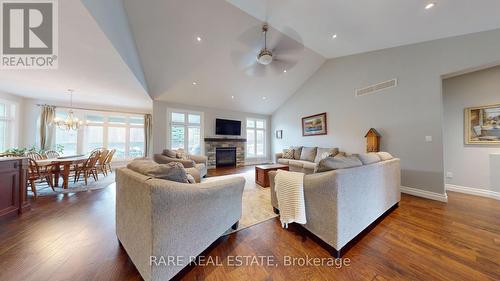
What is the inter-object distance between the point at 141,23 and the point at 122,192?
347 cm

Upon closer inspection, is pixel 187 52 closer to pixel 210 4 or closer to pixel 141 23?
pixel 141 23

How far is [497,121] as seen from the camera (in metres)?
3.02

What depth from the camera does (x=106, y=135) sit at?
613 cm

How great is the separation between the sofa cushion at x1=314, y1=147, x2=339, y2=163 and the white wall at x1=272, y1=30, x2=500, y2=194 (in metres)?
0.26

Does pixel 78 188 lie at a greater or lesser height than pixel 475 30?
lesser

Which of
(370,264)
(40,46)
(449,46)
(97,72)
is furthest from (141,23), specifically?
(449,46)

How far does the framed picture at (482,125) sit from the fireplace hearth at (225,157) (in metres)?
6.54

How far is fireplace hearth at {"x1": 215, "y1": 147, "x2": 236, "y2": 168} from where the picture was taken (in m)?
6.75

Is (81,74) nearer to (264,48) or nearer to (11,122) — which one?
(11,122)

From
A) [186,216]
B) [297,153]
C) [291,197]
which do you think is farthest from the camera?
[297,153]

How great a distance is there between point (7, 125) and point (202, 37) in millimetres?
6444

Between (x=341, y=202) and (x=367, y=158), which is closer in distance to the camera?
(x=341, y=202)
